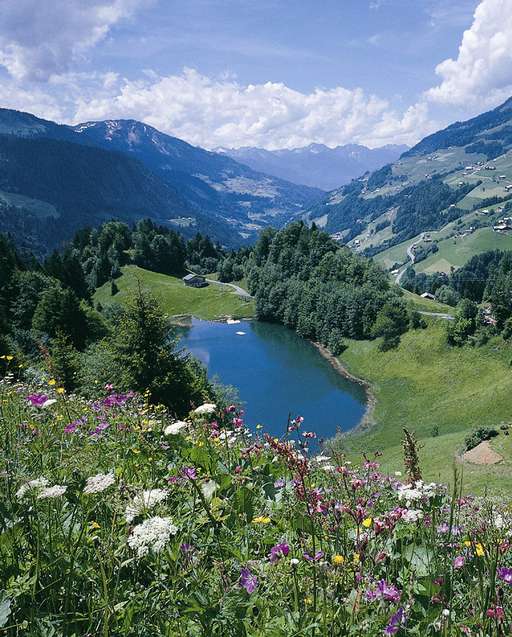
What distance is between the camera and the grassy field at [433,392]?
4997 cm

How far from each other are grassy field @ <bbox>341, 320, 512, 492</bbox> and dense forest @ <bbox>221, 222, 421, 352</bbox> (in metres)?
4.75

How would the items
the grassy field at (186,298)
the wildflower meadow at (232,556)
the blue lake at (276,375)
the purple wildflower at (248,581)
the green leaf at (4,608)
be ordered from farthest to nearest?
the grassy field at (186,298), the blue lake at (276,375), the purple wildflower at (248,581), the wildflower meadow at (232,556), the green leaf at (4,608)

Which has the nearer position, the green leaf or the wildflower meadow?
the green leaf

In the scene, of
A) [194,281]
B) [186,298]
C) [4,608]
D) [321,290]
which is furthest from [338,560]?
[194,281]

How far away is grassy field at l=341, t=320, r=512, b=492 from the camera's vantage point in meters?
50.0

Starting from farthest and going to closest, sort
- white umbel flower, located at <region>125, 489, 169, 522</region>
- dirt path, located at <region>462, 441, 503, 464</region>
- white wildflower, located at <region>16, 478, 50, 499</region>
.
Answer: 1. dirt path, located at <region>462, 441, 503, 464</region>
2. white umbel flower, located at <region>125, 489, 169, 522</region>
3. white wildflower, located at <region>16, 478, 50, 499</region>

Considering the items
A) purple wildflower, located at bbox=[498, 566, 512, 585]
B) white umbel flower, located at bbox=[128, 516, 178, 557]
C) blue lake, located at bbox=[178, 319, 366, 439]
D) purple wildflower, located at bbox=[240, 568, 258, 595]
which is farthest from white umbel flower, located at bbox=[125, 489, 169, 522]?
blue lake, located at bbox=[178, 319, 366, 439]

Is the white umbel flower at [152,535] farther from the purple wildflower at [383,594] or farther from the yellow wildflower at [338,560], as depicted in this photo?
the purple wildflower at [383,594]

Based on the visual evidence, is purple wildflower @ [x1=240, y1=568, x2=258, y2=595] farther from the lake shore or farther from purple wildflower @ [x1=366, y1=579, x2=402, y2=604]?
the lake shore

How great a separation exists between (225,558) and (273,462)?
A: 88.8 inches

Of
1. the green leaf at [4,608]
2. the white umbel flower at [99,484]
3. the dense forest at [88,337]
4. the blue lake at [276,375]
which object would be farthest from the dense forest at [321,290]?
the green leaf at [4,608]

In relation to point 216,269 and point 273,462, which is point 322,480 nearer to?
point 273,462

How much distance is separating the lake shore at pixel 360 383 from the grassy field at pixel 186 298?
111ft

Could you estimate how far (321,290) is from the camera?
378 feet
